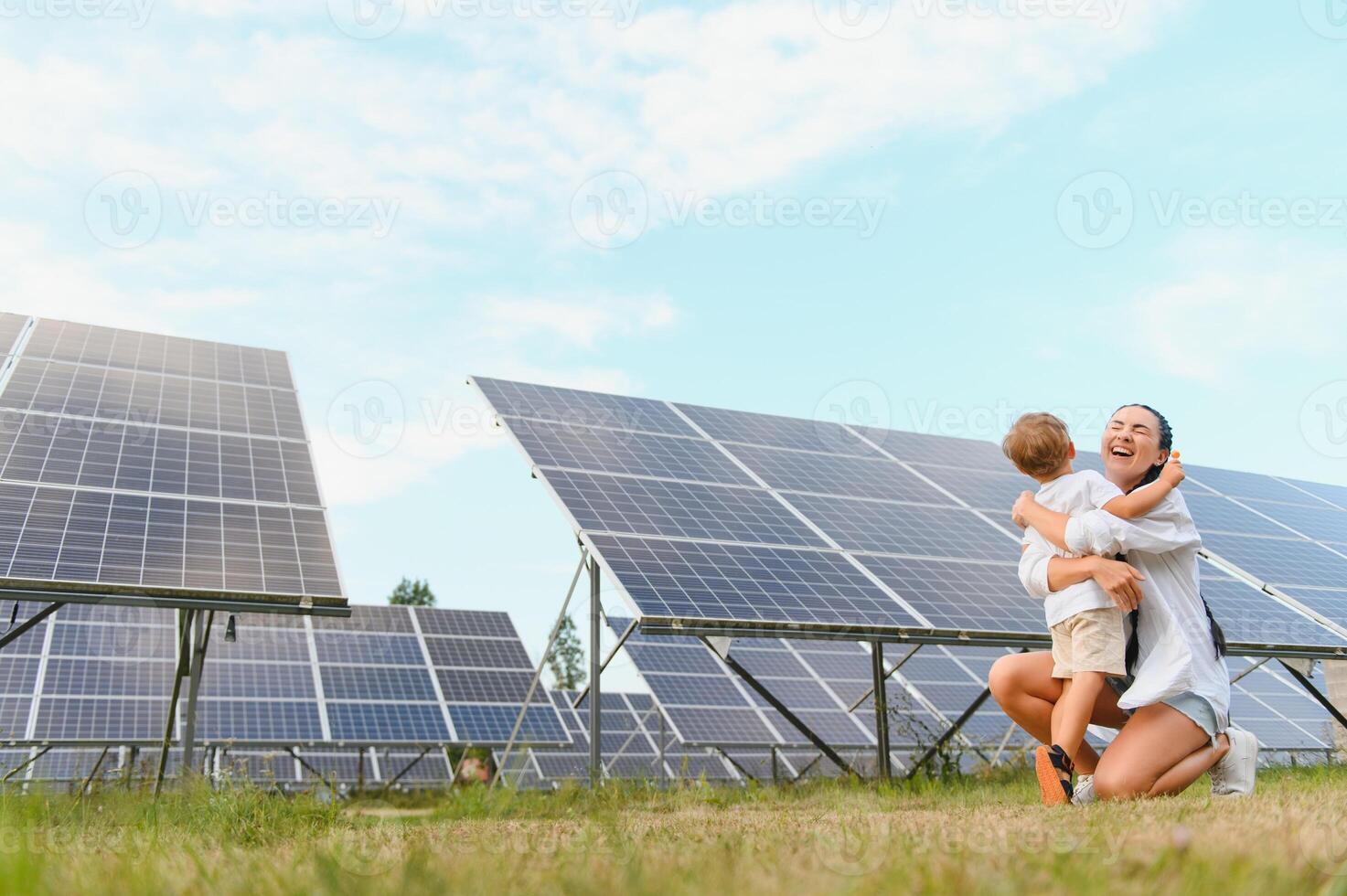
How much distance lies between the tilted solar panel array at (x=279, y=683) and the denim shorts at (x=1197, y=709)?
13690 millimetres

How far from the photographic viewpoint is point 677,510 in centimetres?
1105

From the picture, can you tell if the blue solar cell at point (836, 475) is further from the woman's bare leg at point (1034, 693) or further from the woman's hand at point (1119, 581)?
the woman's hand at point (1119, 581)

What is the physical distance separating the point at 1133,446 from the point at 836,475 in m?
8.70

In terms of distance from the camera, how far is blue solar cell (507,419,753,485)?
11406mm

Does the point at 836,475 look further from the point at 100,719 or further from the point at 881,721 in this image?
the point at 100,719

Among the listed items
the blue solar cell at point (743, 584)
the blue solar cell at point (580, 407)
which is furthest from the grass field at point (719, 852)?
the blue solar cell at point (580, 407)

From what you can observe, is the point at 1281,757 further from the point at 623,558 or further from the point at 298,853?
the point at 298,853

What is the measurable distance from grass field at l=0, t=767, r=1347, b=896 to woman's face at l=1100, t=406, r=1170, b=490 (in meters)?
1.57

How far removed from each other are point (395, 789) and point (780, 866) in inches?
799

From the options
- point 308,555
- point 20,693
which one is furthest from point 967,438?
point 20,693

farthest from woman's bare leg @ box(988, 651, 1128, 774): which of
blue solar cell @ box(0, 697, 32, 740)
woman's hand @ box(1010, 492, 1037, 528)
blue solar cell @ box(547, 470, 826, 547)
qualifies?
blue solar cell @ box(0, 697, 32, 740)

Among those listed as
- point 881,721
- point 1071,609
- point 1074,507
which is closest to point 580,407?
point 881,721

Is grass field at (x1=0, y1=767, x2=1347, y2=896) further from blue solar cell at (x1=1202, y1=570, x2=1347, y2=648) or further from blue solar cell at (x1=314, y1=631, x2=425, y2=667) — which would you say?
blue solar cell at (x1=314, y1=631, x2=425, y2=667)

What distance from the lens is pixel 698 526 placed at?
1080 cm
